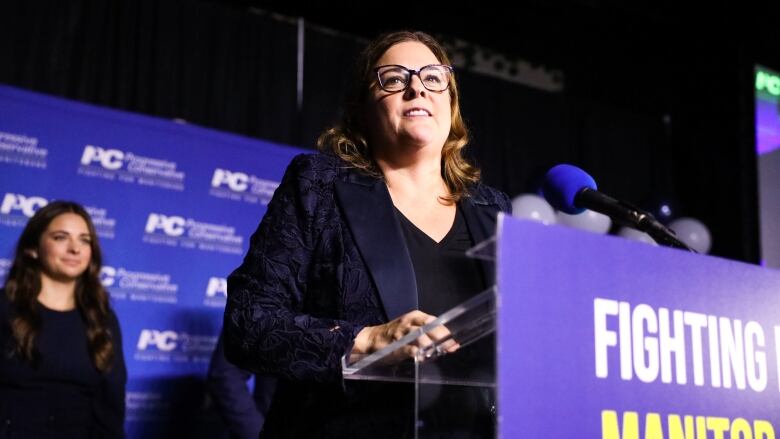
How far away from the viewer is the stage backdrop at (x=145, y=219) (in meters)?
4.09

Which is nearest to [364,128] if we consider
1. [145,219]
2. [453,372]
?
[453,372]

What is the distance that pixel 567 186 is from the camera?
1.42 m

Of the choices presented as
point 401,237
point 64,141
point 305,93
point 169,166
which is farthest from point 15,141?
point 401,237

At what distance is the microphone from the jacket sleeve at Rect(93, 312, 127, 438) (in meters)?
2.86

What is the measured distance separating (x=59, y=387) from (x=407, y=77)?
268cm

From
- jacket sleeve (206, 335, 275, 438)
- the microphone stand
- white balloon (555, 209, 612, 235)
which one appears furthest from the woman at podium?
white balloon (555, 209, 612, 235)

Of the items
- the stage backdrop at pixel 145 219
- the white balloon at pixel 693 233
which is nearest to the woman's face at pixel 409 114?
the stage backdrop at pixel 145 219

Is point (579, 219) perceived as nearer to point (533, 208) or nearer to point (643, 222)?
point (533, 208)

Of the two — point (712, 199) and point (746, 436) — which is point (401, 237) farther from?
point (712, 199)

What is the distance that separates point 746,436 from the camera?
3.71 feet

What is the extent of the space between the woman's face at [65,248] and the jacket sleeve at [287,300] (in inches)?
108

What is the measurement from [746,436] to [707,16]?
218 inches

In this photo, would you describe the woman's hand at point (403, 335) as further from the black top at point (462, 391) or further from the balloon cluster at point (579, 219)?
the balloon cluster at point (579, 219)

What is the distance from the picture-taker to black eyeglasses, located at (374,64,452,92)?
5.24ft
